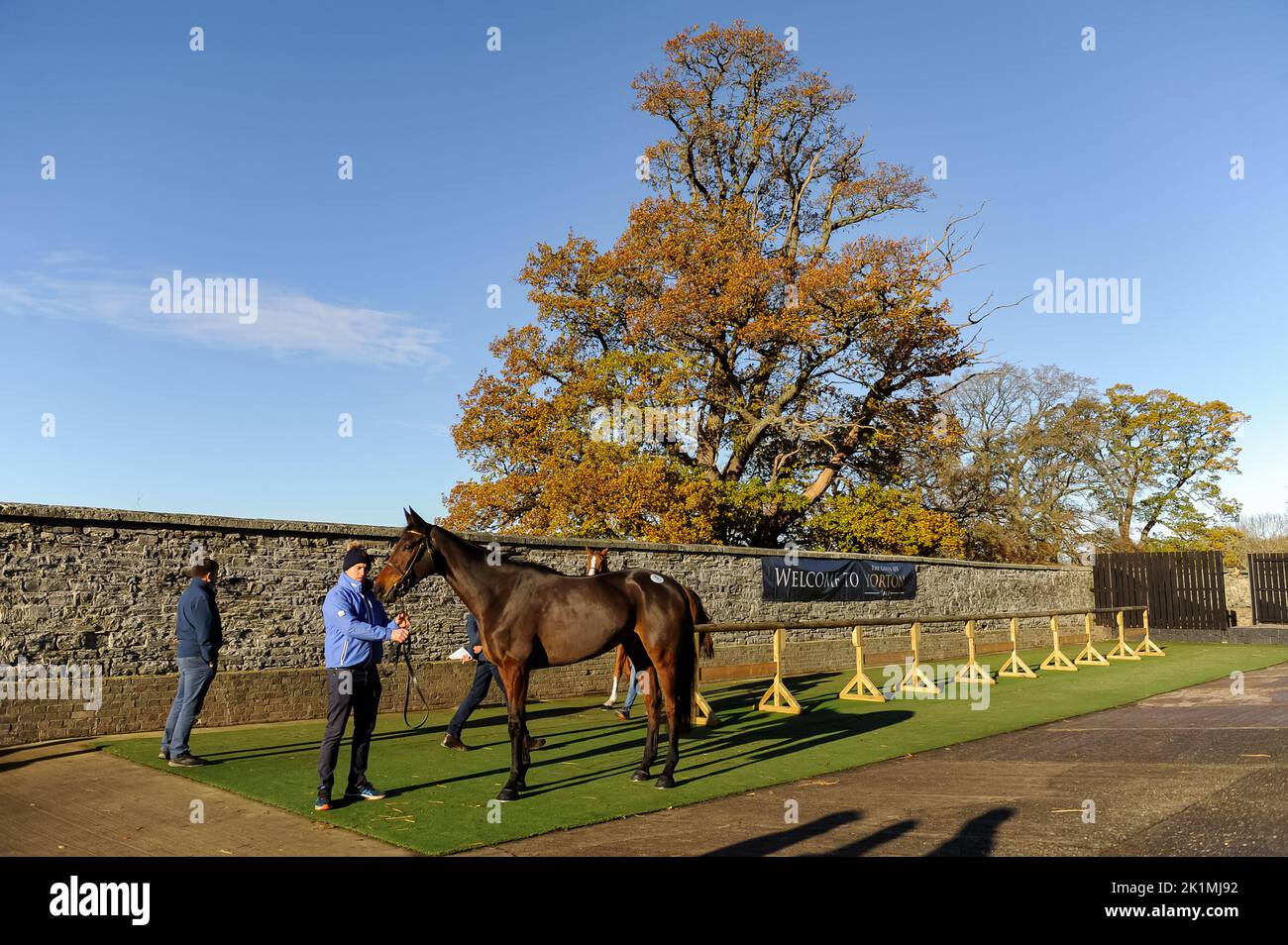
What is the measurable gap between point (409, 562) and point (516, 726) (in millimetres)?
1700

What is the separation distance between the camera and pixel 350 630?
23.5 feet

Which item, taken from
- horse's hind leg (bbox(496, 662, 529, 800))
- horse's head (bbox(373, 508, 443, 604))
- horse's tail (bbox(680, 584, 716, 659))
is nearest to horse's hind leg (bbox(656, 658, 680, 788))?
horse's tail (bbox(680, 584, 716, 659))

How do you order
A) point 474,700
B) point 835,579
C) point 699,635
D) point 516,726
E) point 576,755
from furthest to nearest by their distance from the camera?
1. point 835,579
2. point 699,635
3. point 474,700
4. point 576,755
5. point 516,726

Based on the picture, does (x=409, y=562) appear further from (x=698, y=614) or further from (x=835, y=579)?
(x=835, y=579)

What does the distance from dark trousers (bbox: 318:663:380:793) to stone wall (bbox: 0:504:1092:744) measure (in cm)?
472

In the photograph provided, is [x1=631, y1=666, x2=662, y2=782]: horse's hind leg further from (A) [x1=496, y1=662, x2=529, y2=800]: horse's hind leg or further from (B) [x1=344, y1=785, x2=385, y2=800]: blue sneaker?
(B) [x1=344, y1=785, x2=385, y2=800]: blue sneaker

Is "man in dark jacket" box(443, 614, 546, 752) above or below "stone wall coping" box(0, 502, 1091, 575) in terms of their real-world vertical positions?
below

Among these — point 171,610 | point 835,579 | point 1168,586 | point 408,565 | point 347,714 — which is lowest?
point 1168,586

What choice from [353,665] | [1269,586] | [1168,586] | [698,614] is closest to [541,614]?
[353,665]

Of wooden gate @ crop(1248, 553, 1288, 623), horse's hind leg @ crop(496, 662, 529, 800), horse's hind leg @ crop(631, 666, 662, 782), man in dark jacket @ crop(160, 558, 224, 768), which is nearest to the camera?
horse's hind leg @ crop(496, 662, 529, 800)

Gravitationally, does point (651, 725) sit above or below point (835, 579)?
below

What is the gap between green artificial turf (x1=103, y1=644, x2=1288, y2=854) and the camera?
23.0ft
